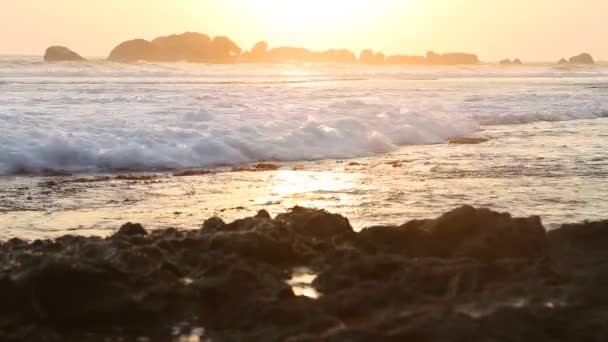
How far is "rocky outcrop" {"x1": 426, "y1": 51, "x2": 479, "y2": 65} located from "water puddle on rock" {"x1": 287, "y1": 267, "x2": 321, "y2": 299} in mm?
100586

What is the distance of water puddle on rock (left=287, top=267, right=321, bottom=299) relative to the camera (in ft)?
17.9

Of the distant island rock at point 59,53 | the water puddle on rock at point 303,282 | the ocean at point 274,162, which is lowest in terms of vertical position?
the ocean at point 274,162

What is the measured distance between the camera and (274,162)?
46.0 ft

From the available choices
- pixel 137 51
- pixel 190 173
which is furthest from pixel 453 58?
pixel 190 173

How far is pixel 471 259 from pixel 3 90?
23894mm

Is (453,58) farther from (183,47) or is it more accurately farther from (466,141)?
(466,141)

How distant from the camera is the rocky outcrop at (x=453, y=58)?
105 metres

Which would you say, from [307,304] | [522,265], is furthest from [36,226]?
[522,265]

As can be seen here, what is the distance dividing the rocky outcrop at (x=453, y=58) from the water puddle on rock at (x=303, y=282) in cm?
10059

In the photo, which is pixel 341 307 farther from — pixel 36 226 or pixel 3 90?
pixel 3 90

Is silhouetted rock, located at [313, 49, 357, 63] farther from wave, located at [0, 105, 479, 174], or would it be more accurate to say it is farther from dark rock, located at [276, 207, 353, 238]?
dark rock, located at [276, 207, 353, 238]

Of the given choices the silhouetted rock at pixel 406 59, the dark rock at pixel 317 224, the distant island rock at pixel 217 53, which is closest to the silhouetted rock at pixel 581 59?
the distant island rock at pixel 217 53

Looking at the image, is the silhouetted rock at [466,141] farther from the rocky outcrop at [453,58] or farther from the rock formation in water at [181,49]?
the rocky outcrop at [453,58]

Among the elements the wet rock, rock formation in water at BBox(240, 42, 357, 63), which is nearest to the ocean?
the wet rock
